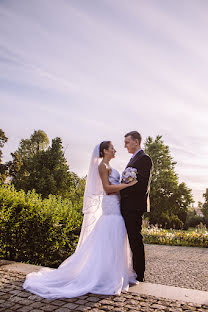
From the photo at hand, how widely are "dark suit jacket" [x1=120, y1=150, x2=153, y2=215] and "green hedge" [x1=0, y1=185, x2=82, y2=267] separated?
7.40ft

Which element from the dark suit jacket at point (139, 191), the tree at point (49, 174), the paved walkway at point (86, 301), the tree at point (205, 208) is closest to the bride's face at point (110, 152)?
the dark suit jacket at point (139, 191)

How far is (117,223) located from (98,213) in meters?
0.50

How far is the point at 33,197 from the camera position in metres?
6.76

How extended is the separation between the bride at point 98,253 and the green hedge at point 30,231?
1610 millimetres

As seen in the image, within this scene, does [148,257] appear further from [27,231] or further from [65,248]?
[27,231]

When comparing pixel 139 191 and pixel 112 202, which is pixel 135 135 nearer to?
pixel 139 191

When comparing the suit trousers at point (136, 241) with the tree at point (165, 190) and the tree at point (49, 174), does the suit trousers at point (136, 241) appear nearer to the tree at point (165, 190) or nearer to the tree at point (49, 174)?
the tree at point (49, 174)

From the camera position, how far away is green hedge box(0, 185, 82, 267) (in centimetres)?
609

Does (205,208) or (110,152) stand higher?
(205,208)

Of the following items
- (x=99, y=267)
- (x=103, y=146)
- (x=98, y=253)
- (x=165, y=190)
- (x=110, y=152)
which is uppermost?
(x=165, y=190)

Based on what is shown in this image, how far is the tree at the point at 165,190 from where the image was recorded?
27.6m

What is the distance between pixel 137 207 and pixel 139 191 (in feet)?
0.91

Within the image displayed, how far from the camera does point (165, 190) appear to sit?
29.1 meters

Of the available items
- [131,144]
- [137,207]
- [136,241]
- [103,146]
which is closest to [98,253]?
[136,241]
